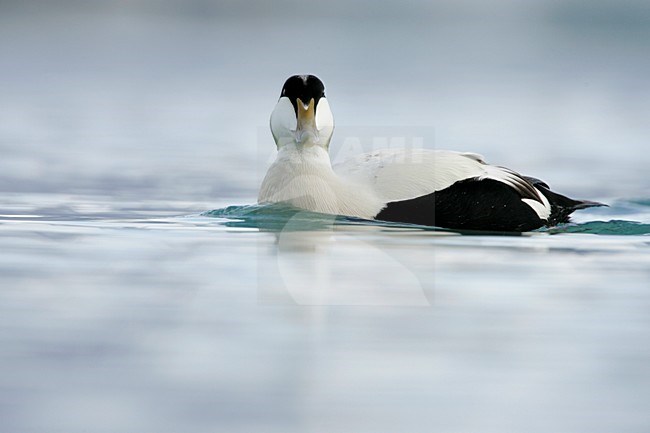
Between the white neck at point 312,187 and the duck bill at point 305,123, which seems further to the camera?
the duck bill at point 305,123

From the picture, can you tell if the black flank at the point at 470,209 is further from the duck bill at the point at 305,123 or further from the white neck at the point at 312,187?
the duck bill at the point at 305,123

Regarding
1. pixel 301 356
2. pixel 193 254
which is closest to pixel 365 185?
pixel 193 254

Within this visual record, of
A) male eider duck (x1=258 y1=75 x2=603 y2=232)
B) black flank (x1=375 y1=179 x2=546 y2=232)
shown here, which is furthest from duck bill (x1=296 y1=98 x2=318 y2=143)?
black flank (x1=375 y1=179 x2=546 y2=232)

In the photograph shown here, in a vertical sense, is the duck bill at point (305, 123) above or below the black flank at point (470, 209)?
above

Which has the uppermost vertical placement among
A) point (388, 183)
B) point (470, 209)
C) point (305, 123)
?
point (305, 123)

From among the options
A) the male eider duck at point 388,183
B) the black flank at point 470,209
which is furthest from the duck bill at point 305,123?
the black flank at point 470,209

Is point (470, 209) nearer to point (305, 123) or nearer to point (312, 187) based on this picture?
point (312, 187)

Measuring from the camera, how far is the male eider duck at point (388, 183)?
4441mm

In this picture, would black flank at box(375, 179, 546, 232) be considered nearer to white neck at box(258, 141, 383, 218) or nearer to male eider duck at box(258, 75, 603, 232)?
male eider duck at box(258, 75, 603, 232)

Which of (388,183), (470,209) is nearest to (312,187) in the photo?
(388,183)

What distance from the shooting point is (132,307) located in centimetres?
251

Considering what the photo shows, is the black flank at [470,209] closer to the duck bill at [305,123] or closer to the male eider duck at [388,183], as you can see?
the male eider duck at [388,183]

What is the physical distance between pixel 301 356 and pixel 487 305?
66 cm

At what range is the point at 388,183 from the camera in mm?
4496
